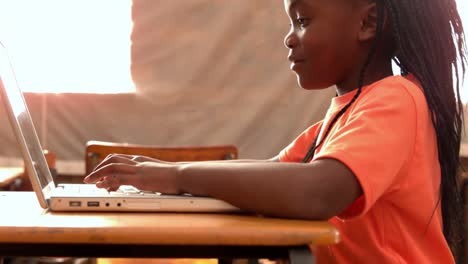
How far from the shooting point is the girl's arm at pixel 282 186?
108 centimetres

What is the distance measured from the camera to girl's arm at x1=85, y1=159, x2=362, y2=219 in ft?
3.53

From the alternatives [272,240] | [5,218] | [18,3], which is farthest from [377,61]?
[18,3]

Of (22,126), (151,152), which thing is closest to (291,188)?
(22,126)

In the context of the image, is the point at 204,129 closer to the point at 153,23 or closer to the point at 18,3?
the point at 153,23

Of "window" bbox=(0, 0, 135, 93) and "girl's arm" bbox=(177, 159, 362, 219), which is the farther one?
"window" bbox=(0, 0, 135, 93)

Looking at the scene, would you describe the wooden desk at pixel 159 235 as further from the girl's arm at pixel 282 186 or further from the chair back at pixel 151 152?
the chair back at pixel 151 152

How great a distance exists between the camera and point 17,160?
11.9 ft

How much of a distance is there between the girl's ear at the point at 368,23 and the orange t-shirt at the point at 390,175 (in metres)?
0.10

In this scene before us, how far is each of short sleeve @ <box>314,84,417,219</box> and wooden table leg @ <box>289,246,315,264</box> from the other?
0.57ft

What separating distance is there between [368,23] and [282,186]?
0.43 meters

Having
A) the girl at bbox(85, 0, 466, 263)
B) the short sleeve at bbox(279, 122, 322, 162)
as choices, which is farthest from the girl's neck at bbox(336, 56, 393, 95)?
the short sleeve at bbox(279, 122, 322, 162)

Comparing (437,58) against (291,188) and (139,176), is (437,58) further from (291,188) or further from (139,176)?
(139,176)

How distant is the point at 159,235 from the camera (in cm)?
98

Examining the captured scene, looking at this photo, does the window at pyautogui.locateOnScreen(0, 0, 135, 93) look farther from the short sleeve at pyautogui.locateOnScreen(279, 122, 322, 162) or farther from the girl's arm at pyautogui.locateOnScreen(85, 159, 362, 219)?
the girl's arm at pyautogui.locateOnScreen(85, 159, 362, 219)
